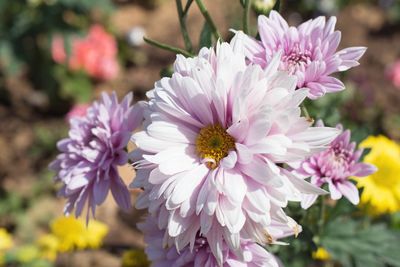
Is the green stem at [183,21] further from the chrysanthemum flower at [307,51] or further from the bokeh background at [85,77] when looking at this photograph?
the bokeh background at [85,77]

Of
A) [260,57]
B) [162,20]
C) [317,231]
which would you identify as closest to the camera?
[260,57]

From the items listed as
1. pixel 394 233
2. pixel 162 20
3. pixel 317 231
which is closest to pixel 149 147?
pixel 317 231

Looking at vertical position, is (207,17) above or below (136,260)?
above

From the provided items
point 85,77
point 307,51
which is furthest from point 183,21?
point 85,77

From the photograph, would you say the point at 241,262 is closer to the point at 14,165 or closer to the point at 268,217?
the point at 268,217

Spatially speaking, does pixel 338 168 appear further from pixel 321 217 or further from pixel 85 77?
pixel 85 77

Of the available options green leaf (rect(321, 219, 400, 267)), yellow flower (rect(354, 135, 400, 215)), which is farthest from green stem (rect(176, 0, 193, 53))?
yellow flower (rect(354, 135, 400, 215))
